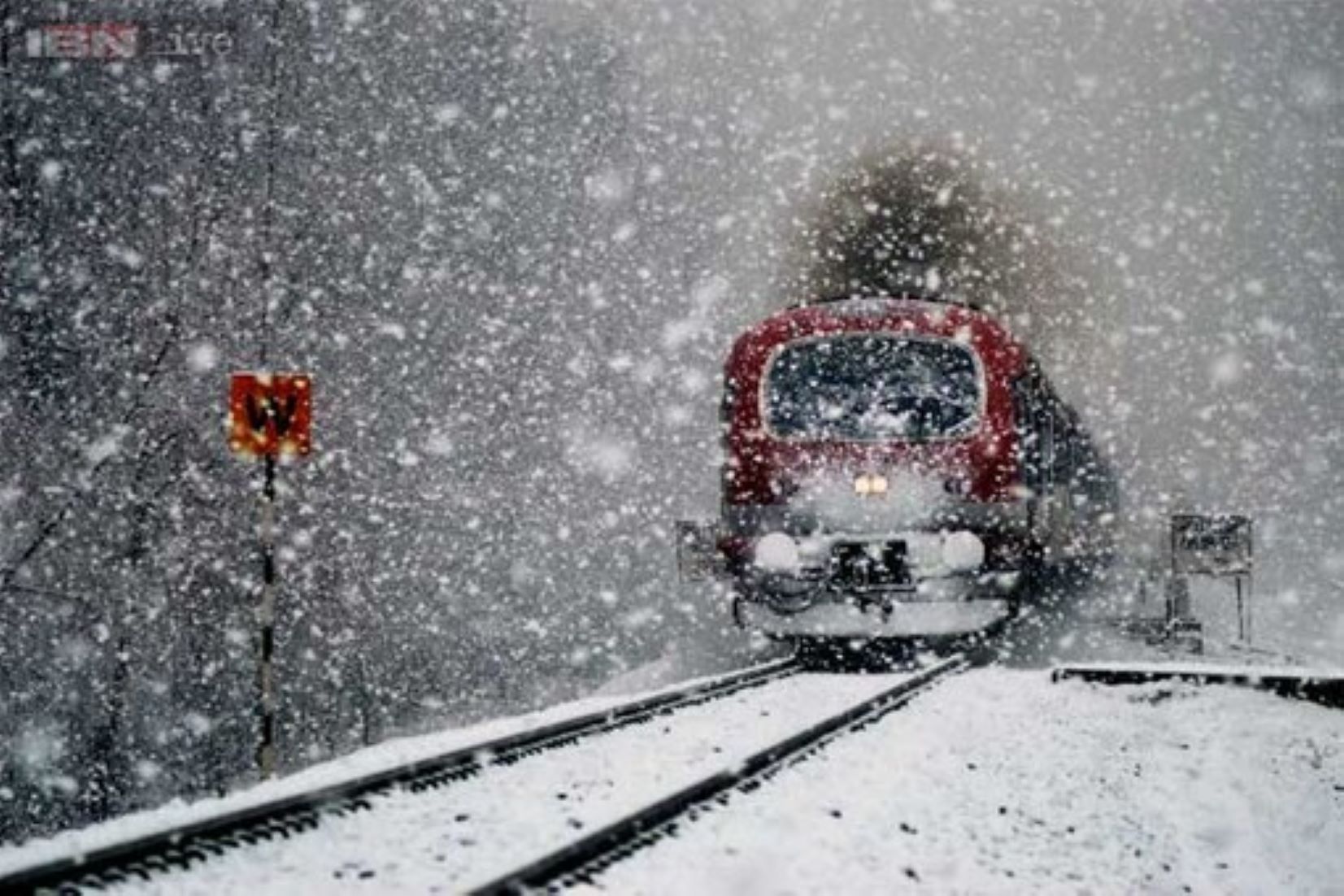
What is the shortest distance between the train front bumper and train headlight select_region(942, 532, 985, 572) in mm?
310

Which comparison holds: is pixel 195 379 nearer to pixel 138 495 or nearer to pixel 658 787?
pixel 138 495

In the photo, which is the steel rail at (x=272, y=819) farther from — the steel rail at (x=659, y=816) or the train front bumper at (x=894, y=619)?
the train front bumper at (x=894, y=619)

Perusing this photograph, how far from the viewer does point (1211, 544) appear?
50.5 feet

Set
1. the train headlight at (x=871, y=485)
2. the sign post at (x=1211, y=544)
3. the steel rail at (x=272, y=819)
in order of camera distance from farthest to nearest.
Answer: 1. the sign post at (x=1211, y=544)
2. the train headlight at (x=871, y=485)
3. the steel rail at (x=272, y=819)

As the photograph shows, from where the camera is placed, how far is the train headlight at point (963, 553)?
1098 centimetres

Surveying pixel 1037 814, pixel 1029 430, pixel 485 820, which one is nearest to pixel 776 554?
pixel 1029 430

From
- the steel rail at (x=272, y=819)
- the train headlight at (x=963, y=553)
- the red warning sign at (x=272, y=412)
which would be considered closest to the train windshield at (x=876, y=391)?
the train headlight at (x=963, y=553)

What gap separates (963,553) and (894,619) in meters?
0.79

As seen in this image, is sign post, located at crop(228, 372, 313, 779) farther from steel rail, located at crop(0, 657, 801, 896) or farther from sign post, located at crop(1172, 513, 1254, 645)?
sign post, located at crop(1172, 513, 1254, 645)

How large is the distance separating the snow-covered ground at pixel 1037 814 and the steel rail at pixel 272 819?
1333 millimetres

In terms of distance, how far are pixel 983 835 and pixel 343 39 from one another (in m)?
26.1

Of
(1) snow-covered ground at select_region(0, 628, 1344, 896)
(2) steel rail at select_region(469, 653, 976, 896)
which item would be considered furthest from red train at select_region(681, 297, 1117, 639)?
(2) steel rail at select_region(469, 653, 976, 896)

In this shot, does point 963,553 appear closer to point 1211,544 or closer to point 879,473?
point 879,473

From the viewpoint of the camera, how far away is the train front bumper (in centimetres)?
1104
